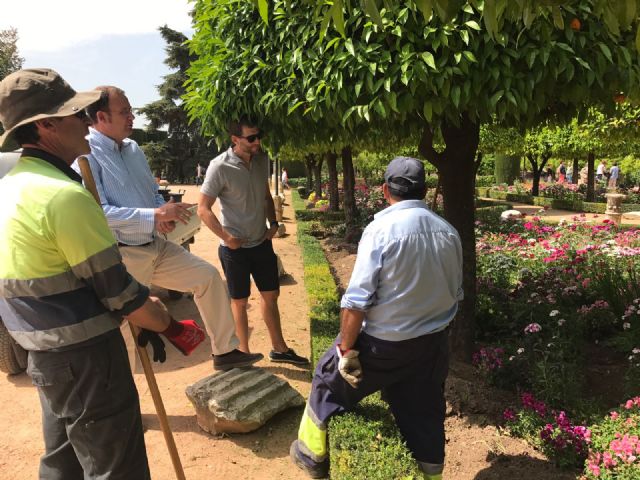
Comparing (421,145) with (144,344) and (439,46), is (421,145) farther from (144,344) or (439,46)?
(144,344)

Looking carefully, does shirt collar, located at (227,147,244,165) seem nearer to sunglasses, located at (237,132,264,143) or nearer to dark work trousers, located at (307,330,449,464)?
sunglasses, located at (237,132,264,143)

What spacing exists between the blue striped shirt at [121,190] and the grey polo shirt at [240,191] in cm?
70

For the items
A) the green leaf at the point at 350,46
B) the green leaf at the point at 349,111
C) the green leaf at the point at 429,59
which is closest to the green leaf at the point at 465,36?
the green leaf at the point at 429,59

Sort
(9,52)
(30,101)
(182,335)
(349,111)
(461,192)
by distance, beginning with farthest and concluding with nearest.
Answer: (9,52) → (461,192) → (349,111) → (182,335) → (30,101)

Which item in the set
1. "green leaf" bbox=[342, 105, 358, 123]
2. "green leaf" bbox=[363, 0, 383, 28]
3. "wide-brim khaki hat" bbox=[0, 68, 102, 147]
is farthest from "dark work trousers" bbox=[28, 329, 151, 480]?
"green leaf" bbox=[342, 105, 358, 123]

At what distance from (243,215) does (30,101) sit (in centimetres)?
Answer: 229

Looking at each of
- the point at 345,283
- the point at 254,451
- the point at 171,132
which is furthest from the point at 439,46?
the point at 171,132

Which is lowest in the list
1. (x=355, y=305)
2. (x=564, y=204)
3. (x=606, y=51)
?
(x=564, y=204)

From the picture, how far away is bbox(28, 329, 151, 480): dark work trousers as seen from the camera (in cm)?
194

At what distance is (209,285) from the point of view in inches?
142

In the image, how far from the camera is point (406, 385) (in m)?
2.66

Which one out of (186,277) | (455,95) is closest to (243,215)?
(186,277)

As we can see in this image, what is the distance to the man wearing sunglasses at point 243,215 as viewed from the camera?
403 centimetres

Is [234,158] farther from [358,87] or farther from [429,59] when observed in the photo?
[429,59]
